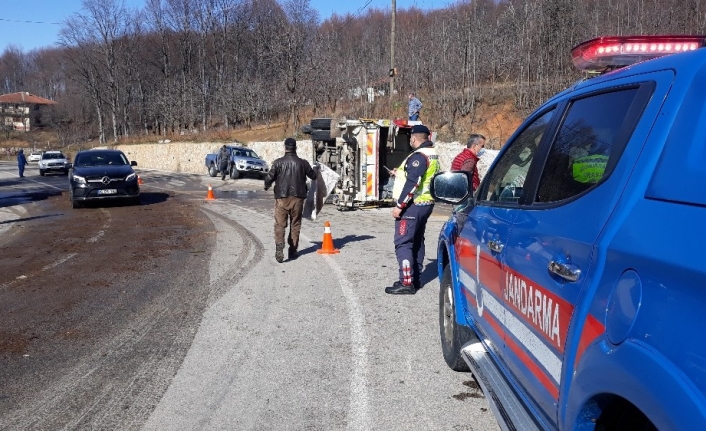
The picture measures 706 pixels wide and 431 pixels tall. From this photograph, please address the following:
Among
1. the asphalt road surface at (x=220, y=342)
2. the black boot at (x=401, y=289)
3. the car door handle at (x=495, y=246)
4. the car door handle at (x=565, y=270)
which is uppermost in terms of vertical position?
the car door handle at (x=565, y=270)

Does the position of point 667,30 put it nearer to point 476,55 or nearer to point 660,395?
point 476,55

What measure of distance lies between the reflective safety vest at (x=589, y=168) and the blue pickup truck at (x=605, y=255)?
1cm

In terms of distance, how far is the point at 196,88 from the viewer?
75000 mm

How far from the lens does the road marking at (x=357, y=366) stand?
4133mm

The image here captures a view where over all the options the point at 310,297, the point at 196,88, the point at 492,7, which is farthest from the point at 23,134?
the point at 310,297

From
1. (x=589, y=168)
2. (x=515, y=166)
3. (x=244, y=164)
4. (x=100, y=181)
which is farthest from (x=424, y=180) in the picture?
(x=244, y=164)

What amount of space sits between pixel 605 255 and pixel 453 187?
251 cm

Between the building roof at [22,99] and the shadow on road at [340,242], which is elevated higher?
the building roof at [22,99]

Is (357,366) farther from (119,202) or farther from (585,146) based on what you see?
(119,202)

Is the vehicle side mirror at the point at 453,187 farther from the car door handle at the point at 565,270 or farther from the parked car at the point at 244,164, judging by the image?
the parked car at the point at 244,164

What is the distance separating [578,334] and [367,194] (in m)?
15.6

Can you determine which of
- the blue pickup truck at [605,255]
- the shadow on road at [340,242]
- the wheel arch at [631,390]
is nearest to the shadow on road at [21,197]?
the shadow on road at [340,242]

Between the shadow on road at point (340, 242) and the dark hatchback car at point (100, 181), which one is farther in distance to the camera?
the dark hatchback car at point (100, 181)

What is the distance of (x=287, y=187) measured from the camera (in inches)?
384
